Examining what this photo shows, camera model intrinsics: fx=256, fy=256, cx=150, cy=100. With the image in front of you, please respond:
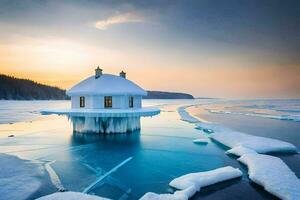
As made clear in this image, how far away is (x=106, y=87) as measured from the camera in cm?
2803

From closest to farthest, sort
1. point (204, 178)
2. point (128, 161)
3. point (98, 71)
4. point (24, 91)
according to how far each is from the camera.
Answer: point (204, 178)
point (128, 161)
point (98, 71)
point (24, 91)

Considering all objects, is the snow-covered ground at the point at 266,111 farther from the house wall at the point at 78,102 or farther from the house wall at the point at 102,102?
the house wall at the point at 78,102

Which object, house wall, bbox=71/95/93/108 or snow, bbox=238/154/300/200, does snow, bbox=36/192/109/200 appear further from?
house wall, bbox=71/95/93/108

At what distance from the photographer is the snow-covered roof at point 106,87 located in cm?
2734

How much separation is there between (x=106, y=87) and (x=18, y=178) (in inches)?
617

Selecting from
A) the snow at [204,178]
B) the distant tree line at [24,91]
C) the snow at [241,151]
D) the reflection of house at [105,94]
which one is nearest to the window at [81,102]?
the reflection of house at [105,94]

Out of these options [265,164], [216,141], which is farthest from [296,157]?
[216,141]

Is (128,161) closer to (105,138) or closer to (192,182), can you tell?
(192,182)

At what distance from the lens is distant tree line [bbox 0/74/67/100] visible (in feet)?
493

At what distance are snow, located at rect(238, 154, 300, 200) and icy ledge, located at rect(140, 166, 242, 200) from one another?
1.22m

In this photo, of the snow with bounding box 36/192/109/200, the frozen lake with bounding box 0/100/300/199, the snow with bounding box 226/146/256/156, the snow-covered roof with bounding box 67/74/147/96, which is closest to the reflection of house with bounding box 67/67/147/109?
the snow-covered roof with bounding box 67/74/147/96

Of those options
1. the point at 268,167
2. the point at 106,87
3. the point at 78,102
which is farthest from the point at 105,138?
the point at 268,167

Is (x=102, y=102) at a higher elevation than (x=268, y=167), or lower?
higher

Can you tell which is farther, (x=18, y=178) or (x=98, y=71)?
(x=98, y=71)
